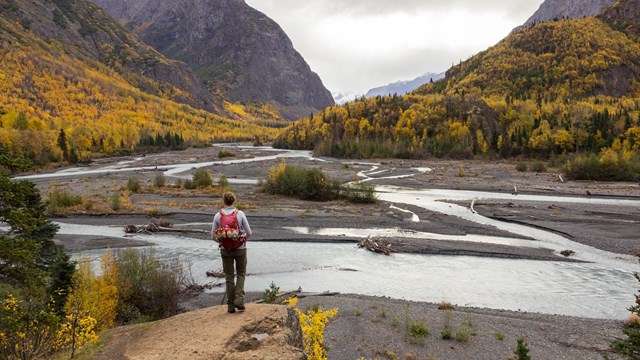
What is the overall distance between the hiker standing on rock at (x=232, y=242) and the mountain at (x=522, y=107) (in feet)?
298

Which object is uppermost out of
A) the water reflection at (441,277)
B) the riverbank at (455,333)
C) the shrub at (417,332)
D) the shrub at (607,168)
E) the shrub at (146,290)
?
the shrub at (607,168)

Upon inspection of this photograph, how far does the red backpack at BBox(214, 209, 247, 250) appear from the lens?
27.6 ft

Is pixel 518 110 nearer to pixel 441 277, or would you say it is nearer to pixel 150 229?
pixel 441 277

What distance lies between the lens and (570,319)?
15734 mm

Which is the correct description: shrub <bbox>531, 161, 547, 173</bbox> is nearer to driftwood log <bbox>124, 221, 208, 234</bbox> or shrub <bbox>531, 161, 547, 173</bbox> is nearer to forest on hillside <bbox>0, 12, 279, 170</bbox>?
driftwood log <bbox>124, 221, 208, 234</bbox>

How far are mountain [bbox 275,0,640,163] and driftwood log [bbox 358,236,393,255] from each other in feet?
238

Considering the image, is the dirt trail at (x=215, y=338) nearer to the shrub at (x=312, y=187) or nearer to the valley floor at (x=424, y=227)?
the valley floor at (x=424, y=227)

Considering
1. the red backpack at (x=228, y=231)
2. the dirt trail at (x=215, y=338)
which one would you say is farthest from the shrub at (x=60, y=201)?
the red backpack at (x=228, y=231)

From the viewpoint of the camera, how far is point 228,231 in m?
8.41

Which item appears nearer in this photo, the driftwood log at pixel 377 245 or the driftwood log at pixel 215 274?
the driftwood log at pixel 215 274

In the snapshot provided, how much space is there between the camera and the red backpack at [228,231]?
8414 mm

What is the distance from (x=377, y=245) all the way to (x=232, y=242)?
65.9ft

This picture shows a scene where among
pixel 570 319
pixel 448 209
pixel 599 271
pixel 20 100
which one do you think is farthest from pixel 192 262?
pixel 20 100

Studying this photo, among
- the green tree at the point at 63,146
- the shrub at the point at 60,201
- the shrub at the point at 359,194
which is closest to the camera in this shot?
the shrub at the point at 60,201
